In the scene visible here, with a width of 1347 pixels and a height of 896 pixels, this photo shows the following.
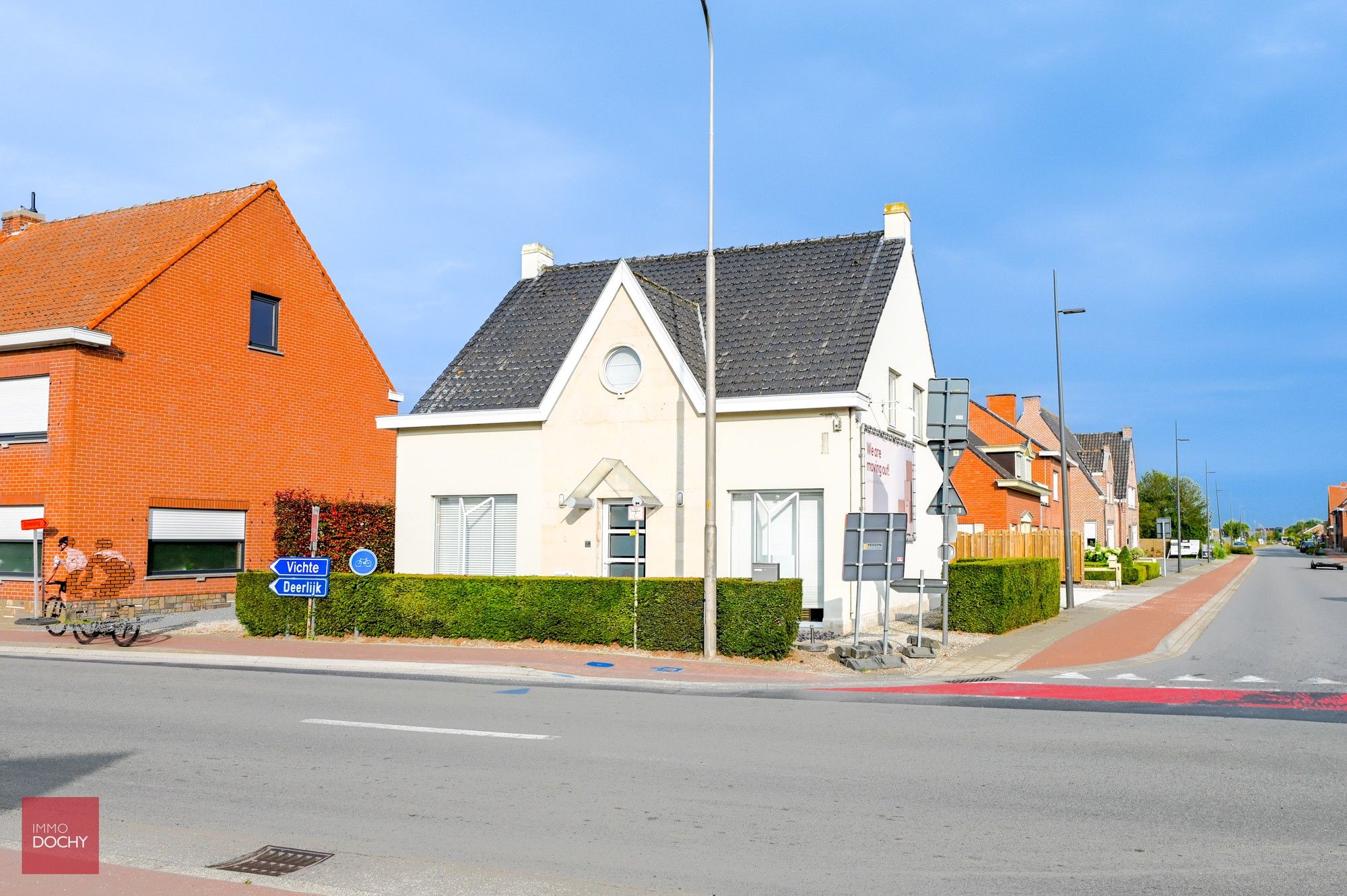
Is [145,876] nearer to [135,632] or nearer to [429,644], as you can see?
[429,644]

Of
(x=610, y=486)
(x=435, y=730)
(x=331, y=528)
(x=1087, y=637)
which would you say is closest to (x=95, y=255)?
(x=331, y=528)

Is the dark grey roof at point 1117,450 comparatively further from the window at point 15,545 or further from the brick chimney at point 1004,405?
the window at point 15,545

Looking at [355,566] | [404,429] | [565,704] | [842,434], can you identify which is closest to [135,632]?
[355,566]

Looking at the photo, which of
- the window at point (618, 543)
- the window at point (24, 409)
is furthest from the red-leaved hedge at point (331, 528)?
the window at point (618, 543)

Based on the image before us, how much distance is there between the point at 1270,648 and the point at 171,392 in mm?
22772

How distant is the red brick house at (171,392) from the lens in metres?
21.9

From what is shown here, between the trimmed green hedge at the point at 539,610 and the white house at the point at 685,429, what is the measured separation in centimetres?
312

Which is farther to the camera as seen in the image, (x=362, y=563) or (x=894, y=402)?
(x=894, y=402)

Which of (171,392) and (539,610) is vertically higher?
(171,392)

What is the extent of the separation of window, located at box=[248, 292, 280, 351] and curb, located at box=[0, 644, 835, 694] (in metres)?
10.9

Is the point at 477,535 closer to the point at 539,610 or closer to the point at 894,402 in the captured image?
the point at 539,610

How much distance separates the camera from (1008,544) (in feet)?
108

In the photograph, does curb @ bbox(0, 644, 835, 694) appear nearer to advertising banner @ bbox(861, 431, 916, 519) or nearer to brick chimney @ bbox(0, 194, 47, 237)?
advertising banner @ bbox(861, 431, 916, 519)

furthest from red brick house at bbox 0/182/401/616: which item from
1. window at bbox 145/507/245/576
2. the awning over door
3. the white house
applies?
the awning over door
